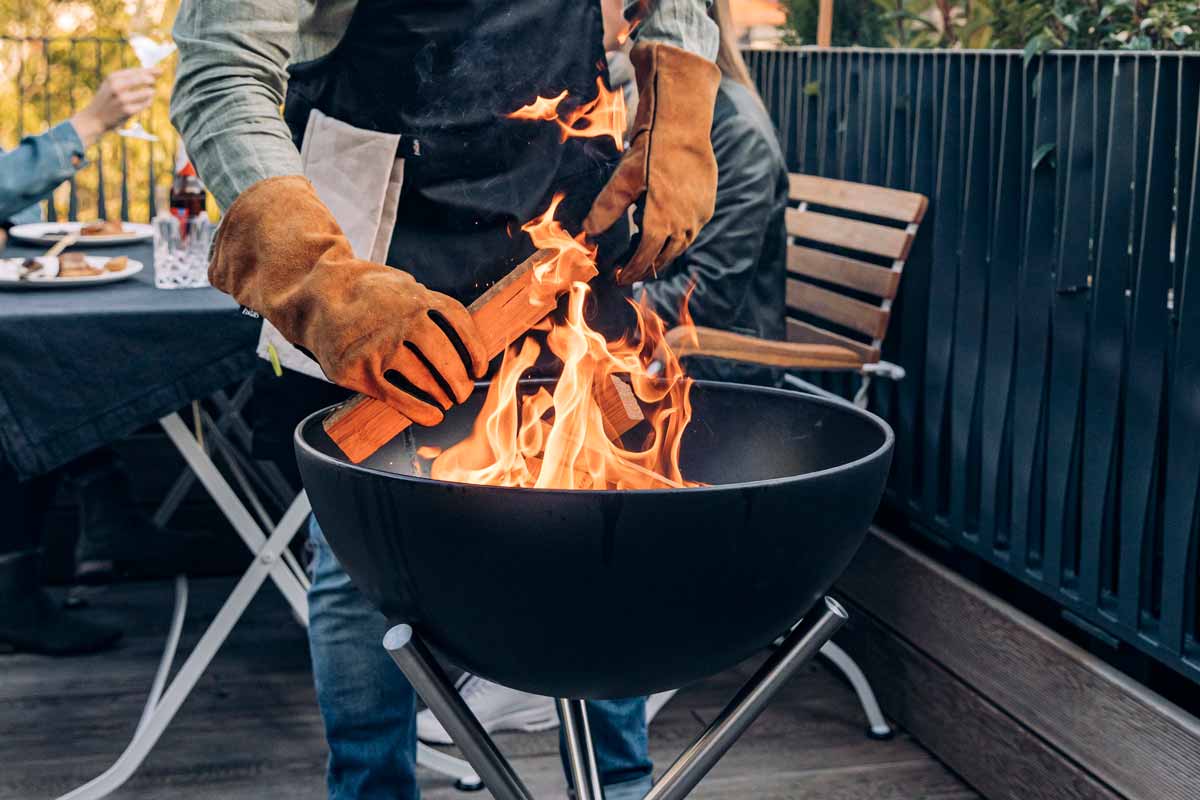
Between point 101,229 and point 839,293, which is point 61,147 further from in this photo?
point 839,293

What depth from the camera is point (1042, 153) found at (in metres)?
1.92

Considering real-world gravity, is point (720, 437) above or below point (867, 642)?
above

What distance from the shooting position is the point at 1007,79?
6.68 ft

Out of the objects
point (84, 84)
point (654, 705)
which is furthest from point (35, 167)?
point (84, 84)

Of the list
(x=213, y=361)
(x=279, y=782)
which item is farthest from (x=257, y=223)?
(x=279, y=782)

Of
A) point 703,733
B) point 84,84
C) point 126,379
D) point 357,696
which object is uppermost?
point 84,84

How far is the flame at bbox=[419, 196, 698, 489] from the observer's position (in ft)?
3.72

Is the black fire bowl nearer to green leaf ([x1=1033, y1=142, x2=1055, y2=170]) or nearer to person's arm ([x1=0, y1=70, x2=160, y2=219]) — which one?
green leaf ([x1=1033, y1=142, x2=1055, y2=170])

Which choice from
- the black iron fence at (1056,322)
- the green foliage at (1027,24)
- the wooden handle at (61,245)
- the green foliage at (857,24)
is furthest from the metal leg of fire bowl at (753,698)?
the green foliage at (857,24)

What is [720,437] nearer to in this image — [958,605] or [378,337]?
[378,337]

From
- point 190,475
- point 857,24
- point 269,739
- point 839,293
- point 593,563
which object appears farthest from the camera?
point 857,24

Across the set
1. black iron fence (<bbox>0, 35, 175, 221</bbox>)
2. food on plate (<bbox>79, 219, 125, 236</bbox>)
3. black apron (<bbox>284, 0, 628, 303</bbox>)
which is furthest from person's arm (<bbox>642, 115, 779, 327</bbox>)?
black iron fence (<bbox>0, 35, 175, 221</bbox>)

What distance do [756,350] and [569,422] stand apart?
3.17 feet

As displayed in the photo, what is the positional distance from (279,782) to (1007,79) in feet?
5.54
